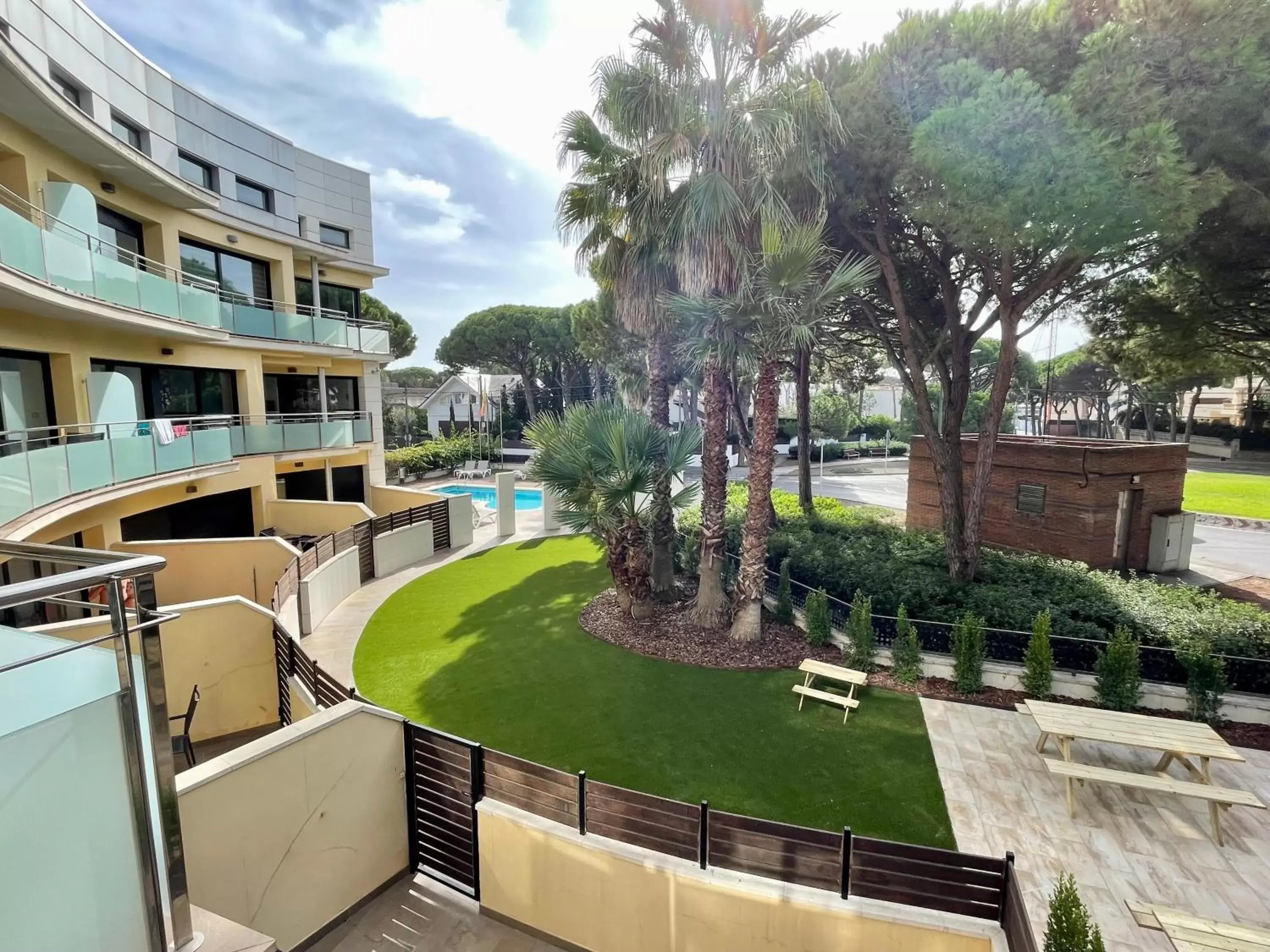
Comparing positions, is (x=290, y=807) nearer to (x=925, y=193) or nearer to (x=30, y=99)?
(x=30, y=99)

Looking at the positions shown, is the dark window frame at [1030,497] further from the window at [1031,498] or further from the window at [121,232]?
the window at [121,232]

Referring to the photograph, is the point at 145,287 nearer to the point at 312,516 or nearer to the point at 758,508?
the point at 312,516

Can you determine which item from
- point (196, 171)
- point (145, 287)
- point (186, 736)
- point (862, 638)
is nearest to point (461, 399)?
point (196, 171)

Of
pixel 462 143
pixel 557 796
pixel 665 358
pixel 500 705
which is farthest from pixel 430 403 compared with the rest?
pixel 557 796

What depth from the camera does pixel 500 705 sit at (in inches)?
362

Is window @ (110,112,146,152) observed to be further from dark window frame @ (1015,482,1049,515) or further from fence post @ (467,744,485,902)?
dark window frame @ (1015,482,1049,515)

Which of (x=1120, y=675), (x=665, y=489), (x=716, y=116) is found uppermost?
(x=716, y=116)

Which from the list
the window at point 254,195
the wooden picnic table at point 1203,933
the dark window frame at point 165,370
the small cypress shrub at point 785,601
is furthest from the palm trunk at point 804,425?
the window at point 254,195

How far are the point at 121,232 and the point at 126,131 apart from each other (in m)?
2.30

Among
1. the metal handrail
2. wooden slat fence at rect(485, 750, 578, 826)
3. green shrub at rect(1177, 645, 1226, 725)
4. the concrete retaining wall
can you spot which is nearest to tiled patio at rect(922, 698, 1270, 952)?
green shrub at rect(1177, 645, 1226, 725)

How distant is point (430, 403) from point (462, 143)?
120 feet

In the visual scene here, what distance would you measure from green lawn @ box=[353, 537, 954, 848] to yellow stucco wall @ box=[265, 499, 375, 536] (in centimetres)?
441

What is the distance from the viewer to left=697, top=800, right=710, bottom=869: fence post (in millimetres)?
4930

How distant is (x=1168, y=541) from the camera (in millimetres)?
15016
